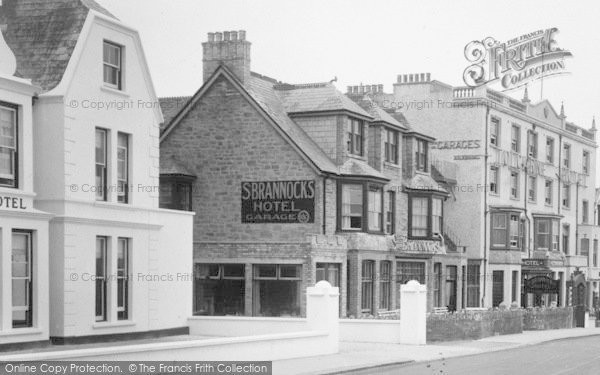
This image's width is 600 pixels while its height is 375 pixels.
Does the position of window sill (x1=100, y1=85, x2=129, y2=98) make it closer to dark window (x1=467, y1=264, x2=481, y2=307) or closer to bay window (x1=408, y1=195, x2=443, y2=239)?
bay window (x1=408, y1=195, x2=443, y2=239)

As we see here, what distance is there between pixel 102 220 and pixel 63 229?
59.4 inches

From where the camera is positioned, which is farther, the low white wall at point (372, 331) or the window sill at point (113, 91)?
the low white wall at point (372, 331)

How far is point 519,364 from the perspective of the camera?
86.6ft

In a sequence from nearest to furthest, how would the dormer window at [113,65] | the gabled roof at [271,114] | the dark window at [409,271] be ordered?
the dormer window at [113,65] → the gabled roof at [271,114] → the dark window at [409,271]

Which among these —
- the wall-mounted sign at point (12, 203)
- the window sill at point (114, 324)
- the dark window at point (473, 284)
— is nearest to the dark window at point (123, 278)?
the window sill at point (114, 324)

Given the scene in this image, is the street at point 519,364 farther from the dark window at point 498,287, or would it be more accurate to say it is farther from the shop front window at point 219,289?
the dark window at point 498,287

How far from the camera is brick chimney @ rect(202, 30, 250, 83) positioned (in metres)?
43.4

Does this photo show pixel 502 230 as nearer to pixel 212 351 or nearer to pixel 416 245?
pixel 416 245

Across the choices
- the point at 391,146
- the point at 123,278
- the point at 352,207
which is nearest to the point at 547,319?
the point at 391,146

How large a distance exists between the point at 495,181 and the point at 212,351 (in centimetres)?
3849

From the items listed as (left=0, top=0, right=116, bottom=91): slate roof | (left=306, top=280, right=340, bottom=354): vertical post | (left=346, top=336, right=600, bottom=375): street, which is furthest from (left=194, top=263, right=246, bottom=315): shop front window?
(left=0, top=0, right=116, bottom=91): slate roof

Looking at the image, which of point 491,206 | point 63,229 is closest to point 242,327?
point 63,229

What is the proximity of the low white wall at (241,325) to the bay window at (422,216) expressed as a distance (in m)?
18.3

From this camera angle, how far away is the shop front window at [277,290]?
41500mm
